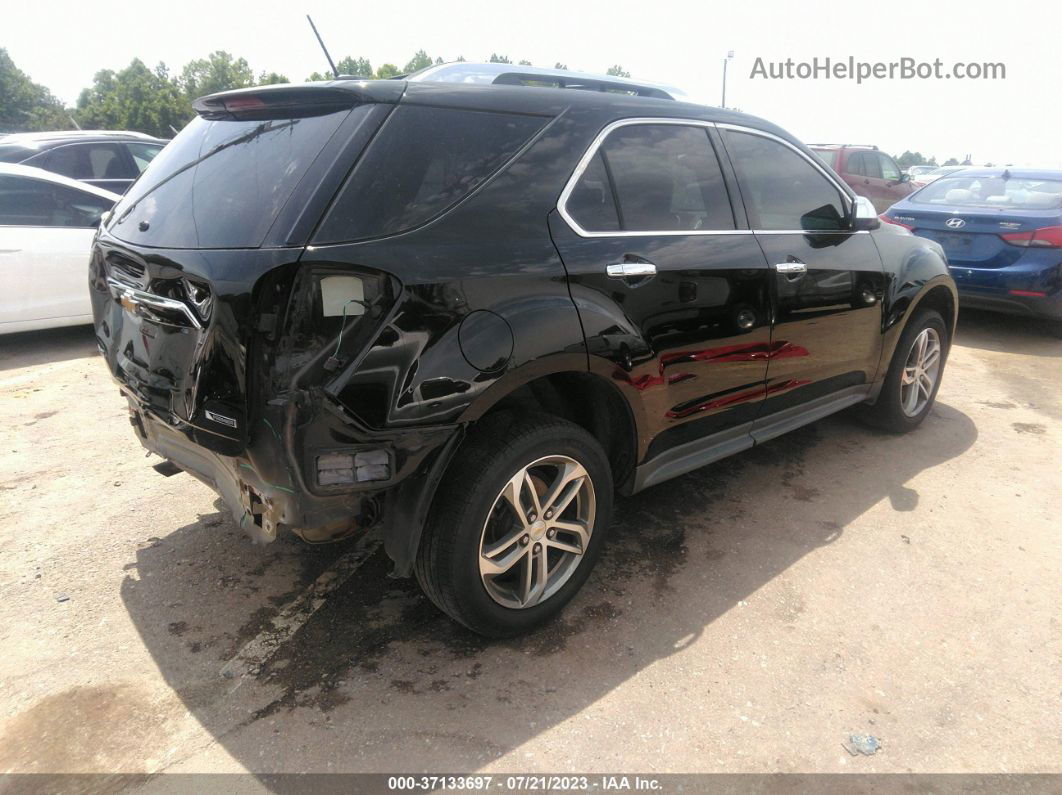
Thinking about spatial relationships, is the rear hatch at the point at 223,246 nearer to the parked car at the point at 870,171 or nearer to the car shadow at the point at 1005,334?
the car shadow at the point at 1005,334

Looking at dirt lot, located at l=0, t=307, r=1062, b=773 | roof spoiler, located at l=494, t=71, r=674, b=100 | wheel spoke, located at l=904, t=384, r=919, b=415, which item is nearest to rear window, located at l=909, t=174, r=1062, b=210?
wheel spoke, located at l=904, t=384, r=919, b=415

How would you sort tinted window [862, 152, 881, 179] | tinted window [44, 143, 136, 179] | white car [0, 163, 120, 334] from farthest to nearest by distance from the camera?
tinted window [862, 152, 881, 179]
tinted window [44, 143, 136, 179]
white car [0, 163, 120, 334]

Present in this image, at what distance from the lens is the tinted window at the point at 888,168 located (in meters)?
13.5

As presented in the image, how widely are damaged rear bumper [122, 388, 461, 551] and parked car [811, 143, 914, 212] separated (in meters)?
12.4

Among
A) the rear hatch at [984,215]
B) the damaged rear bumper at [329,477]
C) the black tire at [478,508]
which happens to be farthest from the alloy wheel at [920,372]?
the damaged rear bumper at [329,477]

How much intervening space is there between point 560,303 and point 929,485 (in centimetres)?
270

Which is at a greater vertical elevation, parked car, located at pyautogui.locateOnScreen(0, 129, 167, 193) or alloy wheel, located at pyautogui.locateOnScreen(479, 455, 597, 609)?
parked car, located at pyautogui.locateOnScreen(0, 129, 167, 193)

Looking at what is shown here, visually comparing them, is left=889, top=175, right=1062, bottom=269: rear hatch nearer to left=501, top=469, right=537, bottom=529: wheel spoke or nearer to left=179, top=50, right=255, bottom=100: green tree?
left=501, top=469, right=537, bottom=529: wheel spoke

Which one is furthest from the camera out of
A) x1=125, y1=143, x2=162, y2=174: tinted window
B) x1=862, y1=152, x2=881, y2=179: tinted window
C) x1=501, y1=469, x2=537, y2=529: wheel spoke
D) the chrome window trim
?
x1=862, y1=152, x2=881, y2=179: tinted window

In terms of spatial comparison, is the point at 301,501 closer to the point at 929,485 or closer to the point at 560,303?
the point at 560,303

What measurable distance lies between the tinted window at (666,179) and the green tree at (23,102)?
95.4m

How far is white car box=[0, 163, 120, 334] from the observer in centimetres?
591

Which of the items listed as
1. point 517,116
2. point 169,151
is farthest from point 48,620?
point 517,116

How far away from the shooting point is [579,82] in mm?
3781
